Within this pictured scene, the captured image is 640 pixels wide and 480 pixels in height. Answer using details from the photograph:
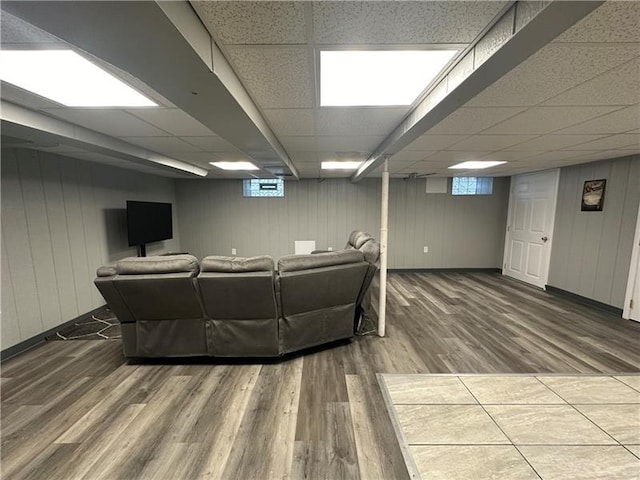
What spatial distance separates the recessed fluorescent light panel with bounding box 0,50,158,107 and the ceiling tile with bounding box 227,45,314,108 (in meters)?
0.78

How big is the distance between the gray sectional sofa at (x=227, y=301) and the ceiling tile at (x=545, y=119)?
1.71 meters

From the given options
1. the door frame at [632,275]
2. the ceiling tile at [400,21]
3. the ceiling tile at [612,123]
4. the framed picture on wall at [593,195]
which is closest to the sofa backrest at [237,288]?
the ceiling tile at [400,21]

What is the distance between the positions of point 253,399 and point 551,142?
378 cm

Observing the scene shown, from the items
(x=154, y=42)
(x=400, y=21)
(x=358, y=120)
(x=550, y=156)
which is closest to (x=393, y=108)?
(x=358, y=120)

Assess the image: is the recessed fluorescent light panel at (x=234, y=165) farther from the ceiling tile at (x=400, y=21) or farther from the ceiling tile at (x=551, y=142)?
the ceiling tile at (x=551, y=142)

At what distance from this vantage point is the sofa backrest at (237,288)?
2.26 metres

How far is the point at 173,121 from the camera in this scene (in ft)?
7.20

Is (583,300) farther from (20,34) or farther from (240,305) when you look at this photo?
(20,34)

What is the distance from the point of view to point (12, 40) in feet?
3.79

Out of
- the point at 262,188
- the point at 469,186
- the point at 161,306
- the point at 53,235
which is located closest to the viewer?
the point at 161,306

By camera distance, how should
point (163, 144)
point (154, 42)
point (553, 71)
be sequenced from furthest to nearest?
point (163, 144), point (553, 71), point (154, 42)

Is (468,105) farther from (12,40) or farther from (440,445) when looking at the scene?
(12,40)

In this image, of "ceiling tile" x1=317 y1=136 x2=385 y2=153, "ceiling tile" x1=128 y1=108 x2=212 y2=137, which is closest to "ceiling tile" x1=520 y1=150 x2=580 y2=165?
"ceiling tile" x1=317 y1=136 x2=385 y2=153

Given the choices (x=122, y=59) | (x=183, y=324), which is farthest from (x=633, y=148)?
(x=183, y=324)
